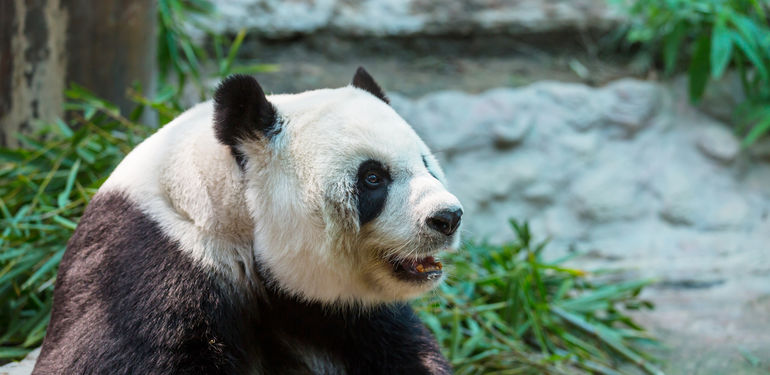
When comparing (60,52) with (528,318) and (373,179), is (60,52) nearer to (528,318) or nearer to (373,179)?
(373,179)

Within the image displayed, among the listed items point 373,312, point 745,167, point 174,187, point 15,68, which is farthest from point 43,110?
point 745,167

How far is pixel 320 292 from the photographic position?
8.15ft

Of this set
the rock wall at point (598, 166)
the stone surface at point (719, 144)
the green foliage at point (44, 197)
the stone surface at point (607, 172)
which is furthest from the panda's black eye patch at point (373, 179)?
the stone surface at point (719, 144)

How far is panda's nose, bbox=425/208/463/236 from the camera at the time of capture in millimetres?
2289

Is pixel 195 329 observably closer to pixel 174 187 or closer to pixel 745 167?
pixel 174 187

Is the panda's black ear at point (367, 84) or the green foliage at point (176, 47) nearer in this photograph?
the panda's black ear at point (367, 84)

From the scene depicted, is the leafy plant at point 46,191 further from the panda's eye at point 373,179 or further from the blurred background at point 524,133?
the panda's eye at point 373,179

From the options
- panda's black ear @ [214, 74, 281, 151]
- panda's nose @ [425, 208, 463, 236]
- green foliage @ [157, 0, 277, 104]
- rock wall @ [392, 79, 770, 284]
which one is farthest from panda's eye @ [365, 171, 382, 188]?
rock wall @ [392, 79, 770, 284]

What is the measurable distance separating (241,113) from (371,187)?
454mm

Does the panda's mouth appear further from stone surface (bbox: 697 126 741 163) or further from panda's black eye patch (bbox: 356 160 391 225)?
stone surface (bbox: 697 126 741 163)

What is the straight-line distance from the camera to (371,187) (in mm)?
2396

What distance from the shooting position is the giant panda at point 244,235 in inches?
90.2

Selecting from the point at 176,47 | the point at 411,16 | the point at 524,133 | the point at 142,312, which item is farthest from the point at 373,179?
the point at 411,16

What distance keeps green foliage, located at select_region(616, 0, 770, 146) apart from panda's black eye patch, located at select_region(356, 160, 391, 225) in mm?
4364
